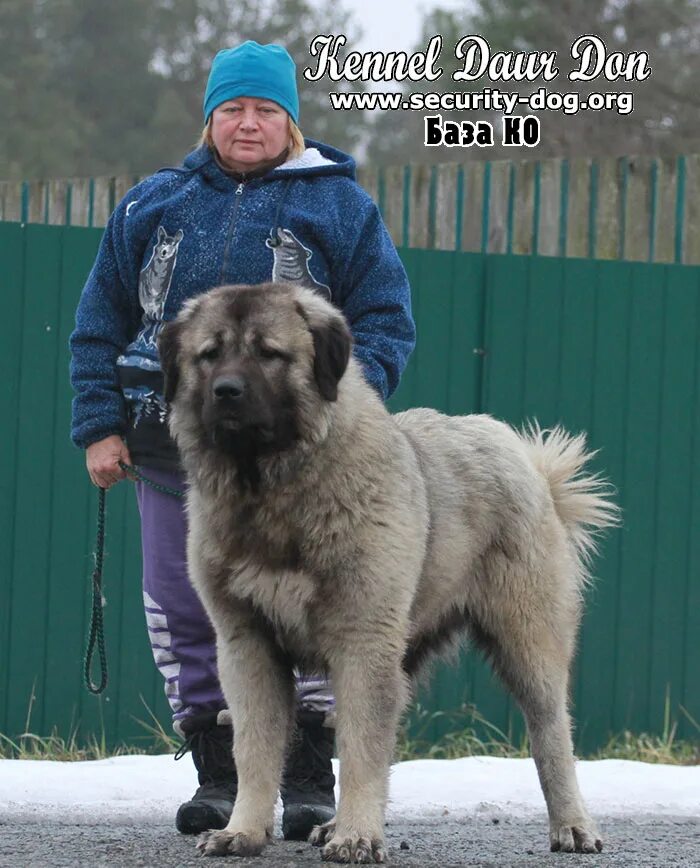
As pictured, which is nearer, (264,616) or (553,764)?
(264,616)

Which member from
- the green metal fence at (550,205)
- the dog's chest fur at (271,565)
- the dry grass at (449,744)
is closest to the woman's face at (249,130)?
the dog's chest fur at (271,565)

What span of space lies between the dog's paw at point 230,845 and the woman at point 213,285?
1.77 feet

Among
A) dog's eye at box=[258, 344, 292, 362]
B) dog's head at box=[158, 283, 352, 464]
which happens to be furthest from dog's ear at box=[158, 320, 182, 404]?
dog's eye at box=[258, 344, 292, 362]

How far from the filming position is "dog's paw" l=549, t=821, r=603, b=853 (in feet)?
15.0

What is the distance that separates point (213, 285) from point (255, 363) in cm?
76

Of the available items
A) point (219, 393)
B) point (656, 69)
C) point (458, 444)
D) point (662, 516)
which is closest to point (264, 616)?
point (219, 393)

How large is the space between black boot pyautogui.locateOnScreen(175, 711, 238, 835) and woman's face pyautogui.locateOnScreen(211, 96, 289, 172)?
176 cm

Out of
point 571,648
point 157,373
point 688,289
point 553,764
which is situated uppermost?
point 688,289

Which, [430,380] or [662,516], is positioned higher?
[430,380]

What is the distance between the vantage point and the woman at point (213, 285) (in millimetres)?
4578

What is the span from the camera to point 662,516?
719 centimetres

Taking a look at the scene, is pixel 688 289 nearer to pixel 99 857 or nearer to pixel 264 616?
pixel 264 616

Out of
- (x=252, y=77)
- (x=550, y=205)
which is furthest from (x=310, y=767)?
(x=550, y=205)

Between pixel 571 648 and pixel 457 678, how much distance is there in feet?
7.17
